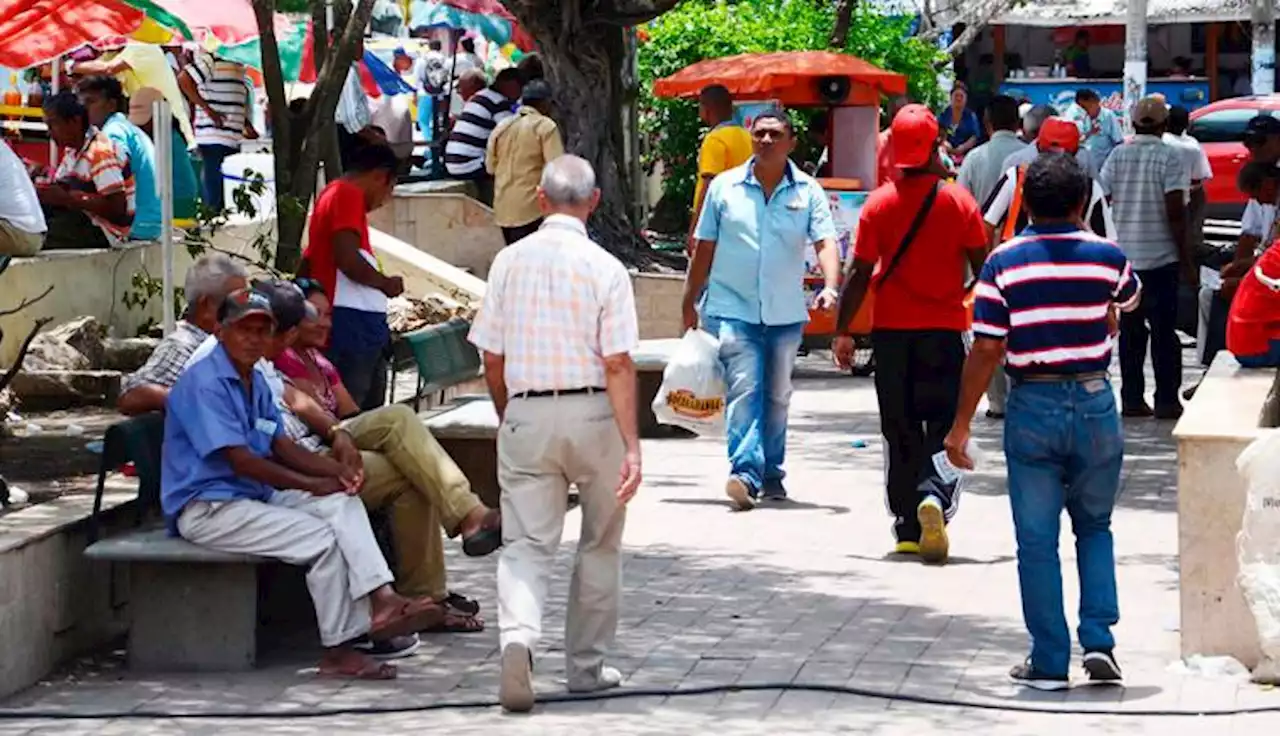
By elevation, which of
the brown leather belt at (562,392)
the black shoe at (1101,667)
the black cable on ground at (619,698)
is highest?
the brown leather belt at (562,392)

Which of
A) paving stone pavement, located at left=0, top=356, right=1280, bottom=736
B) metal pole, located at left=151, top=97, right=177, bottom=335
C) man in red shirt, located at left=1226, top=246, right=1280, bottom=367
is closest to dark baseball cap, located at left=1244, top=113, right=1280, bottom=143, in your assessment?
paving stone pavement, located at left=0, top=356, right=1280, bottom=736

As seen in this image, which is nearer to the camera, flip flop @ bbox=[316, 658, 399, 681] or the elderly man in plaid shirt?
the elderly man in plaid shirt

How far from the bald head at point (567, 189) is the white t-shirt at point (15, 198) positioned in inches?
80.1

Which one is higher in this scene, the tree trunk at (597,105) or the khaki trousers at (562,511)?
the tree trunk at (597,105)

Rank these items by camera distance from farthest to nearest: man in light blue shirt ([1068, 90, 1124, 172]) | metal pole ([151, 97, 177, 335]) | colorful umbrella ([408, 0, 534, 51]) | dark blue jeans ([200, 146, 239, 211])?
colorful umbrella ([408, 0, 534, 51]) < man in light blue shirt ([1068, 90, 1124, 172]) < dark blue jeans ([200, 146, 239, 211]) < metal pole ([151, 97, 177, 335])

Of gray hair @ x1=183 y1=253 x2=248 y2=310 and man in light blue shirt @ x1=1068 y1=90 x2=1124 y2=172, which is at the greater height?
man in light blue shirt @ x1=1068 y1=90 x2=1124 y2=172

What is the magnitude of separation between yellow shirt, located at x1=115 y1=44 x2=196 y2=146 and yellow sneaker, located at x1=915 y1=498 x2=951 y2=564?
11952 millimetres

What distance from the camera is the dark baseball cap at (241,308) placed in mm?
7922

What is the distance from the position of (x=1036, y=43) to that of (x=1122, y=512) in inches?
1357

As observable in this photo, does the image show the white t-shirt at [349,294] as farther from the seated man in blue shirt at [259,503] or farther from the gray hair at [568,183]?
the gray hair at [568,183]

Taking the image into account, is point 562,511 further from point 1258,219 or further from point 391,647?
point 1258,219

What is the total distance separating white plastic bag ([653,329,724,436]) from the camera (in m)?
11.3

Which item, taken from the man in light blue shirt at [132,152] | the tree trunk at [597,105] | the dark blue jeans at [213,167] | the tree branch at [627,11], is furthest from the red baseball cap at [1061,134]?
the dark blue jeans at [213,167]

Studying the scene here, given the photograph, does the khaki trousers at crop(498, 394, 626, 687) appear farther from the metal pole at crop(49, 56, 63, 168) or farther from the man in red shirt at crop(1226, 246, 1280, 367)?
the metal pole at crop(49, 56, 63, 168)
